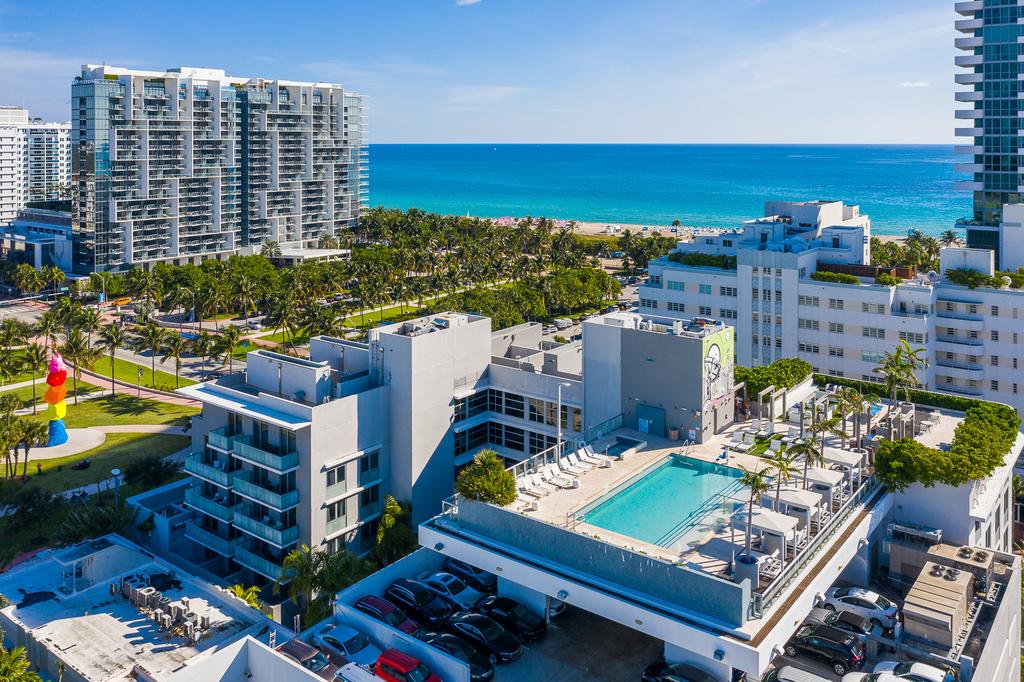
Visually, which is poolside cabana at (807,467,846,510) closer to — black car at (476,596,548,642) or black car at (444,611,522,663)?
black car at (476,596,548,642)

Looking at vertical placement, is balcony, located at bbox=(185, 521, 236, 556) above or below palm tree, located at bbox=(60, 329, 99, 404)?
below

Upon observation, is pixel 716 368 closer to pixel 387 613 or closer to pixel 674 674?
pixel 674 674

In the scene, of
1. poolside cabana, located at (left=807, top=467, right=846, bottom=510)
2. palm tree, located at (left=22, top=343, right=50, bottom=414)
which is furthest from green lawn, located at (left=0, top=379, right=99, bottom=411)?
poolside cabana, located at (left=807, top=467, right=846, bottom=510)

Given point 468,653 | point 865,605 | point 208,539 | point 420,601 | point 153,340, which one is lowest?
point 208,539

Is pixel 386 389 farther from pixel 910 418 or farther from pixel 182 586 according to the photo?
pixel 910 418

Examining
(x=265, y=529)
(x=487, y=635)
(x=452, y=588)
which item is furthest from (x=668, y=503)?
(x=265, y=529)

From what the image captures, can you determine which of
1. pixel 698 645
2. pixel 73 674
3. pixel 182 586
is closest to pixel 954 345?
pixel 698 645
